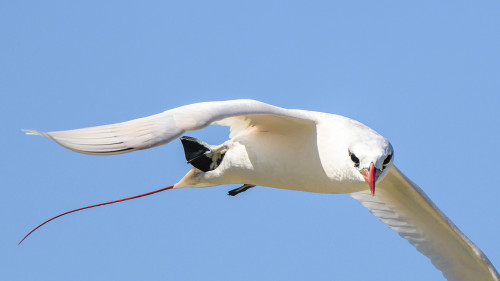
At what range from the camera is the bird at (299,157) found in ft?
32.6

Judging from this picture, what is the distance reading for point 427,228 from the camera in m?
15.0

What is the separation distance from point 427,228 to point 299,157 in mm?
3558

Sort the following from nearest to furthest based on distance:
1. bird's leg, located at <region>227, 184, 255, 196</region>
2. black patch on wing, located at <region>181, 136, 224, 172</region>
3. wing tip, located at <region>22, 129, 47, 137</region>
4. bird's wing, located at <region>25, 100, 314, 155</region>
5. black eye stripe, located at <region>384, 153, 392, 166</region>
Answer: wing tip, located at <region>22, 129, 47, 137</region> → bird's wing, located at <region>25, 100, 314, 155</region> → black eye stripe, located at <region>384, 153, 392, 166</region> → black patch on wing, located at <region>181, 136, 224, 172</region> → bird's leg, located at <region>227, 184, 255, 196</region>

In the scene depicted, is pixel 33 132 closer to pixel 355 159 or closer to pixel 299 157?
pixel 355 159

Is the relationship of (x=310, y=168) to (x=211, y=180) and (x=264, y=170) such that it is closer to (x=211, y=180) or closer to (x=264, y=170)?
(x=264, y=170)

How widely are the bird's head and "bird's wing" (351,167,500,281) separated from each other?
3063mm

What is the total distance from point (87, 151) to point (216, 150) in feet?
12.1

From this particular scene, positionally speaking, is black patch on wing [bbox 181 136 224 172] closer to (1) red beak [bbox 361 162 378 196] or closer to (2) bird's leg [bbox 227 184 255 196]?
(2) bird's leg [bbox 227 184 255 196]

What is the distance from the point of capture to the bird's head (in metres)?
11.1

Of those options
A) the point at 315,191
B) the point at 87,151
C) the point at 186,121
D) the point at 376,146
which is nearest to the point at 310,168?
the point at 315,191

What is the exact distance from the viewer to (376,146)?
11.3m

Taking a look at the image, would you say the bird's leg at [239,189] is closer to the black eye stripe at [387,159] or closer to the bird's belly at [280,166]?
the bird's belly at [280,166]

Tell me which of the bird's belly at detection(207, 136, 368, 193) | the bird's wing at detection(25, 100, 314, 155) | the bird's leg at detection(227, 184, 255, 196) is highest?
the bird's wing at detection(25, 100, 314, 155)

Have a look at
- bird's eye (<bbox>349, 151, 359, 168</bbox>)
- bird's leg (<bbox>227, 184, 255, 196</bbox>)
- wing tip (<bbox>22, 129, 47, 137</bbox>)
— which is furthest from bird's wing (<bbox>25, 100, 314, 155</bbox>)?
bird's leg (<bbox>227, 184, 255, 196</bbox>)
